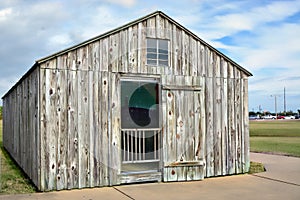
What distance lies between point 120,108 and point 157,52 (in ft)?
5.10

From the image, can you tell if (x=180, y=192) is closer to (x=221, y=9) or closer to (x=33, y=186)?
(x=33, y=186)

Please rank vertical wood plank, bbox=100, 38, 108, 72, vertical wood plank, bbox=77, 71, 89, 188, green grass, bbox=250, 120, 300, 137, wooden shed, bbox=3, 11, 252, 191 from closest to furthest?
wooden shed, bbox=3, 11, 252, 191, vertical wood plank, bbox=77, 71, 89, 188, vertical wood plank, bbox=100, 38, 108, 72, green grass, bbox=250, 120, 300, 137

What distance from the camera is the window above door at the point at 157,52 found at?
26.6 ft

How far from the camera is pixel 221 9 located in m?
9.52

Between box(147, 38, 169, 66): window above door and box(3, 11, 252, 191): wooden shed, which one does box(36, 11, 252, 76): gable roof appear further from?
box(147, 38, 169, 66): window above door

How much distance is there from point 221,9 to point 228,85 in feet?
6.96

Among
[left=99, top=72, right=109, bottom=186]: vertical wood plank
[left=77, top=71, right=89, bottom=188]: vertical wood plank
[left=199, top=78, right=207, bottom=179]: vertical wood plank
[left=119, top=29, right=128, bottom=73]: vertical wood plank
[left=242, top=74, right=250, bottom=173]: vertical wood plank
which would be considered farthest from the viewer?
[left=242, top=74, right=250, bottom=173]: vertical wood plank

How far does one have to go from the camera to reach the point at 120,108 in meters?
7.85

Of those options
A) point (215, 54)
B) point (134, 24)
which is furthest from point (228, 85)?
point (134, 24)

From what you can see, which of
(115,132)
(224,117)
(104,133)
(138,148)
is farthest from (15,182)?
(224,117)

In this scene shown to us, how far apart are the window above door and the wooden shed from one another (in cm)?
2

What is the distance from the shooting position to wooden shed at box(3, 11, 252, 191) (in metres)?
7.20

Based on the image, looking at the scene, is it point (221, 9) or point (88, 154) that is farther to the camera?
point (221, 9)

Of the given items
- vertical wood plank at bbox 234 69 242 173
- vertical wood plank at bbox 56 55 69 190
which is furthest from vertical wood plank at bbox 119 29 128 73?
vertical wood plank at bbox 234 69 242 173
